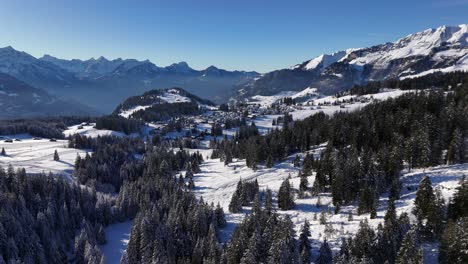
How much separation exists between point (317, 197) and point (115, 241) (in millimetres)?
65135

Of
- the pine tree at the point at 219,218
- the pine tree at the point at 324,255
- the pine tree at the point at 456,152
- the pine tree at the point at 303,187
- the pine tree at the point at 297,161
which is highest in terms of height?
the pine tree at the point at 456,152

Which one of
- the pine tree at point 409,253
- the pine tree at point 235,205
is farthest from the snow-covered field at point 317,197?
the pine tree at point 409,253

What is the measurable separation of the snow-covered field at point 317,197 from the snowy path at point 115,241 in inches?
1224

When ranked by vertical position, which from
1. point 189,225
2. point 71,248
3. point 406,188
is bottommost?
point 71,248

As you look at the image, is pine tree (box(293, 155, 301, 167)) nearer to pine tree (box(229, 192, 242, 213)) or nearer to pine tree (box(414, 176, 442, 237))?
pine tree (box(229, 192, 242, 213))

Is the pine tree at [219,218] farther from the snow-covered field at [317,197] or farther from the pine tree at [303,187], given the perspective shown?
the pine tree at [303,187]

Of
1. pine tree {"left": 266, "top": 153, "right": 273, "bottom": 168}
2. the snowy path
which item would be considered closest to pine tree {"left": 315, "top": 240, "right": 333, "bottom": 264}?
the snowy path

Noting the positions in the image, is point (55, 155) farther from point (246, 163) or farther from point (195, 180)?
point (246, 163)

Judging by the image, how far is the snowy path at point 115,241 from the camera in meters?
94.7

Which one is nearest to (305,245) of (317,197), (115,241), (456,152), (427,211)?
(427,211)

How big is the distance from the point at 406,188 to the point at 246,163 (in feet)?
255

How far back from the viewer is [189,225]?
297 ft

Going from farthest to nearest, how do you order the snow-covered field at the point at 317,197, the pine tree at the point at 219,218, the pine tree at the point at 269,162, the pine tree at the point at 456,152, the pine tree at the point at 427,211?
1. the pine tree at the point at 269,162
2. the pine tree at the point at 219,218
3. the pine tree at the point at 456,152
4. the snow-covered field at the point at 317,197
5. the pine tree at the point at 427,211

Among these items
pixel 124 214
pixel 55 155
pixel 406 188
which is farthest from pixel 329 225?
pixel 55 155
